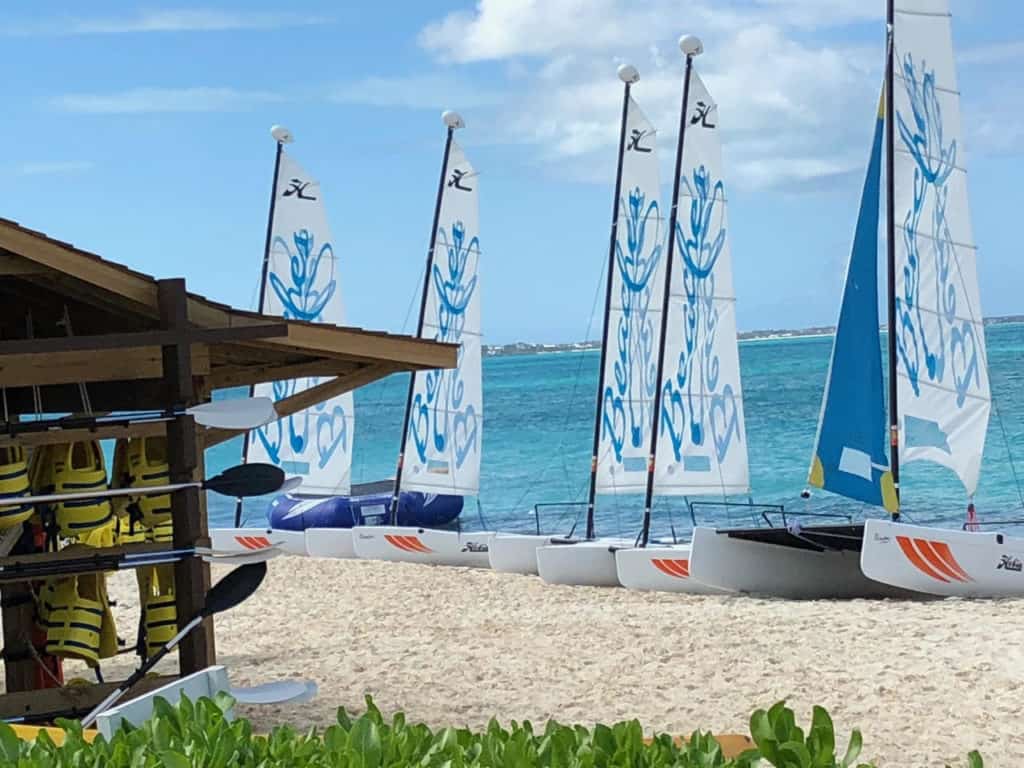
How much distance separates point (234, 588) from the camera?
22.6ft

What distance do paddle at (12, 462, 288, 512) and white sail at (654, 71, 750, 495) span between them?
1139 cm

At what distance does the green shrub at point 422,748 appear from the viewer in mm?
3568

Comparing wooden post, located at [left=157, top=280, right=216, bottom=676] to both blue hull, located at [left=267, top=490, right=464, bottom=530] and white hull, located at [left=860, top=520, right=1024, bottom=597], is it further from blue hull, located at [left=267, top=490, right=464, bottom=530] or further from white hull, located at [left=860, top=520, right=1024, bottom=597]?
blue hull, located at [left=267, top=490, right=464, bottom=530]

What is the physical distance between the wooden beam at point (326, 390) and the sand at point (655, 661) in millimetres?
1673

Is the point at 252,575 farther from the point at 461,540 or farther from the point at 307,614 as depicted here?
the point at 461,540

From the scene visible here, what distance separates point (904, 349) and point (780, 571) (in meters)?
2.56

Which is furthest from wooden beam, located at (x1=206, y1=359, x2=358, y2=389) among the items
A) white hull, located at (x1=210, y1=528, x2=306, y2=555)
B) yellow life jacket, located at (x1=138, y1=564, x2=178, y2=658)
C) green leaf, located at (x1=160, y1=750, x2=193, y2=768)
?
white hull, located at (x1=210, y1=528, x2=306, y2=555)

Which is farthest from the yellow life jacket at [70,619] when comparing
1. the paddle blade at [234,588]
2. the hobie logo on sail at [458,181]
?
the hobie logo on sail at [458,181]

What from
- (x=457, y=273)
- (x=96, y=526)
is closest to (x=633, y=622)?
(x=96, y=526)

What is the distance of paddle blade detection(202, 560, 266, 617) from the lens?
686 centimetres

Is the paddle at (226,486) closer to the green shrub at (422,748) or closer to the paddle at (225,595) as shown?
the paddle at (225,595)

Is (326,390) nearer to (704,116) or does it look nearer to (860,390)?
(860,390)

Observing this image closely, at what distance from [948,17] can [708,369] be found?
16.6 ft

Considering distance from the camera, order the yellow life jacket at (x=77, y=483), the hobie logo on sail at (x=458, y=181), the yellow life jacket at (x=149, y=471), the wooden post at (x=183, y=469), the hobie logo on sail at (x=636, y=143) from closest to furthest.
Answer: the wooden post at (x=183, y=469), the yellow life jacket at (x=77, y=483), the yellow life jacket at (x=149, y=471), the hobie logo on sail at (x=636, y=143), the hobie logo on sail at (x=458, y=181)
